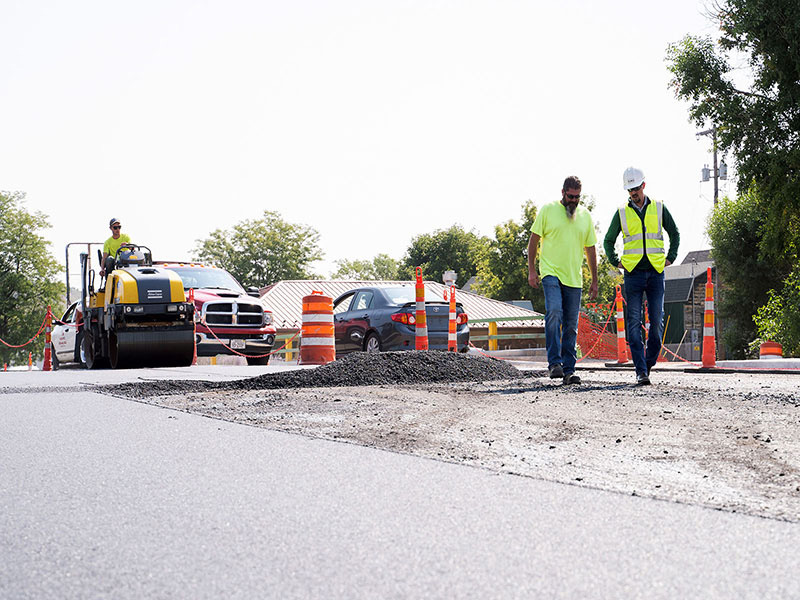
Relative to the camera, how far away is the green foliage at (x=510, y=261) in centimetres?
6350

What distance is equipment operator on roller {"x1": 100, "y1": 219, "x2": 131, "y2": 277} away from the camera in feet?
52.8

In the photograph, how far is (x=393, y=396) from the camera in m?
8.55

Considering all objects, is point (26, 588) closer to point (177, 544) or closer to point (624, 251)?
point (177, 544)

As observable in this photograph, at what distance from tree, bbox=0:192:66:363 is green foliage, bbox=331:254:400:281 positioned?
139 ft

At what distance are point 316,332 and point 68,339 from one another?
5.44 metres

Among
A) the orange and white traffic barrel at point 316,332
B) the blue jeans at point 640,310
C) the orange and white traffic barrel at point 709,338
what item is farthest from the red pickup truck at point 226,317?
the blue jeans at point 640,310

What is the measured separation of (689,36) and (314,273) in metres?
60.1

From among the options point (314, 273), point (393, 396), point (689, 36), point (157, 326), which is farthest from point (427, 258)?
point (393, 396)

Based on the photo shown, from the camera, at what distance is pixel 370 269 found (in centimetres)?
11975

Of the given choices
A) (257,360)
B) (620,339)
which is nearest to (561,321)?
(620,339)

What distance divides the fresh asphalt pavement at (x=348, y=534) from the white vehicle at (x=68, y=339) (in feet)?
43.6

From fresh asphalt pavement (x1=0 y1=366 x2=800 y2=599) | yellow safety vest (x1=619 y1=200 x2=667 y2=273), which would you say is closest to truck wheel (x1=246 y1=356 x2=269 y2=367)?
yellow safety vest (x1=619 y1=200 x2=667 y2=273)

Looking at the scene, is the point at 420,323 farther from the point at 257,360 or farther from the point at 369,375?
the point at 257,360

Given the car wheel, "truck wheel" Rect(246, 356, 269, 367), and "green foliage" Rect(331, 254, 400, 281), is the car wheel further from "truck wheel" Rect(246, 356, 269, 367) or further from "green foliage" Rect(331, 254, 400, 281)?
"green foliage" Rect(331, 254, 400, 281)
